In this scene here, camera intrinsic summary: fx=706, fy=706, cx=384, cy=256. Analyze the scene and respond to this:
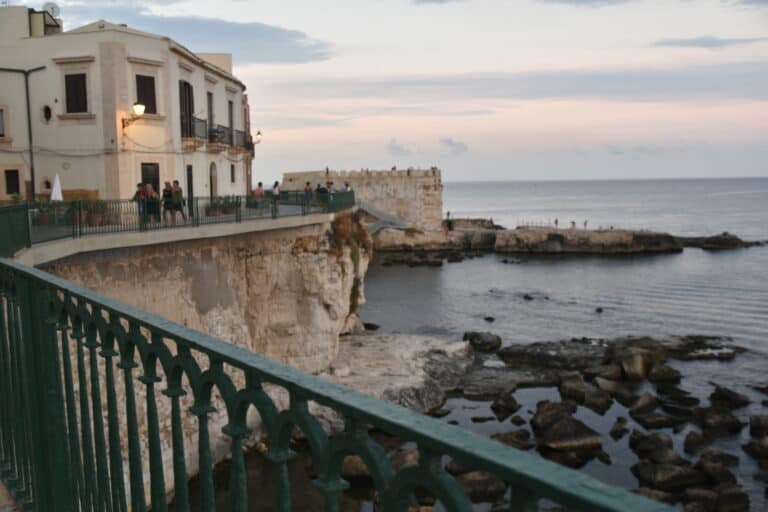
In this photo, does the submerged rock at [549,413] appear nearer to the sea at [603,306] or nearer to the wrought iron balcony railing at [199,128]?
the sea at [603,306]

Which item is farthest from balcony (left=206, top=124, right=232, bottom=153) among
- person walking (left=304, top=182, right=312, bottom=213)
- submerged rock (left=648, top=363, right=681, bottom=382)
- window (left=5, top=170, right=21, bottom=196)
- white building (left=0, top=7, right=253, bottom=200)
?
submerged rock (left=648, top=363, right=681, bottom=382)

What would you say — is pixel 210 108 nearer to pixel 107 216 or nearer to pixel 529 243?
pixel 107 216

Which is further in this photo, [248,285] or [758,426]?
[248,285]

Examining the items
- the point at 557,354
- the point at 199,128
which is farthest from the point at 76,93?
the point at 557,354

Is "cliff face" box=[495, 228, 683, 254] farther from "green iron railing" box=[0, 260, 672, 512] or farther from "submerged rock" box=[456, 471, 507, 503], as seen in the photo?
"green iron railing" box=[0, 260, 672, 512]

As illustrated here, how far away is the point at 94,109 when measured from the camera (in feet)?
70.6

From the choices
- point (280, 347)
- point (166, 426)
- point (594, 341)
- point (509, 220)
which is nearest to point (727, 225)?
point (509, 220)

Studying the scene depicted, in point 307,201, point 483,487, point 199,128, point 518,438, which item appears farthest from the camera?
point 307,201

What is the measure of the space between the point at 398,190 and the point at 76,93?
50.6 metres

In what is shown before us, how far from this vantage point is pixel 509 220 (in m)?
139

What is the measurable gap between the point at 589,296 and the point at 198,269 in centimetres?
3642

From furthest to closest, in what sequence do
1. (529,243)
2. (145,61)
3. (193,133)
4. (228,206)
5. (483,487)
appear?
(529,243)
(193,133)
(145,61)
(228,206)
(483,487)

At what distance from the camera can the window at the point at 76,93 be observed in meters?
21.6

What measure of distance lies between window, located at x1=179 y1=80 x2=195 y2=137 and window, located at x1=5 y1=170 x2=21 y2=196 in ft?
17.5
